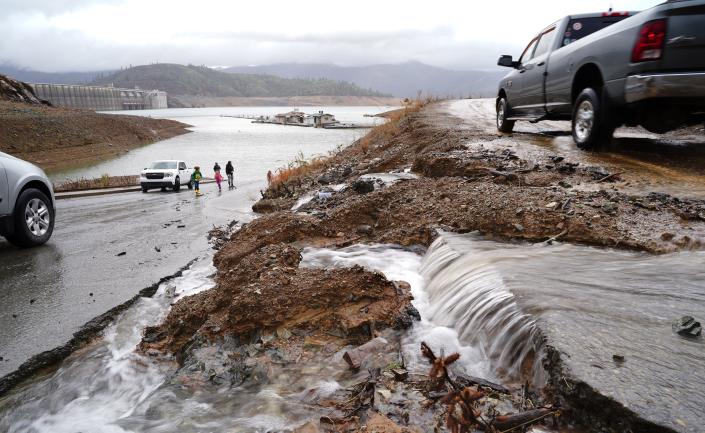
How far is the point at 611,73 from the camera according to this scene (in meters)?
6.90

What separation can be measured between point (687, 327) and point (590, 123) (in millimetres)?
5671

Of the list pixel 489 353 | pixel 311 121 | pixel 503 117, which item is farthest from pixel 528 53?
pixel 311 121

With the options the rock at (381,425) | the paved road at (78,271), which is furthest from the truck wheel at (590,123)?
the paved road at (78,271)

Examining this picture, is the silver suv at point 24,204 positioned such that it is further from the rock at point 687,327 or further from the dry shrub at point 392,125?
the dry shrub at point 392,125

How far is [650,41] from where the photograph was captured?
20.2 feet

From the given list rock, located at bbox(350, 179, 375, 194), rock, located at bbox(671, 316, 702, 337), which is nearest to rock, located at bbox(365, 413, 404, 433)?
rock, located at bbox(671, 316, 702, 337)

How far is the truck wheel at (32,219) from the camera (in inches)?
318

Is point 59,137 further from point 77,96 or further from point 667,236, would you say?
point 77,96

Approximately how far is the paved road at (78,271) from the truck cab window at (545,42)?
309 inches

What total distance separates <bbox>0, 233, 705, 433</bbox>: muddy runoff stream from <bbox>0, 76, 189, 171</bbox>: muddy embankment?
4740cm

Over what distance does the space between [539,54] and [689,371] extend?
8.87 m

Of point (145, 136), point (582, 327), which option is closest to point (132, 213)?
point (582, 327)

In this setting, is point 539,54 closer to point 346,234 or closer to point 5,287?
point 346,234

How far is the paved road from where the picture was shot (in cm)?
526
